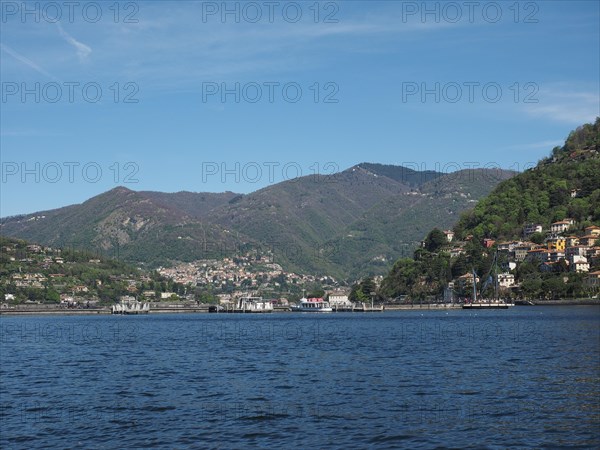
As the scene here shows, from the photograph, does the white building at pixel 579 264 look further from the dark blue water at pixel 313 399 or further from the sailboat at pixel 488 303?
the dark blue water at pixel 313 399

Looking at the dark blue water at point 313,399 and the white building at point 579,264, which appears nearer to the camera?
the dark blue water at point 313,399

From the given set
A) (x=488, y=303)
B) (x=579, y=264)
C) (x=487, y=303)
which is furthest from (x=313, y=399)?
(x=579, y=264)

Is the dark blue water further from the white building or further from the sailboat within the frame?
the white building

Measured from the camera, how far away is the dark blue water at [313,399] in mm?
26312

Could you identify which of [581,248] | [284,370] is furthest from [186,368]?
[581,248]

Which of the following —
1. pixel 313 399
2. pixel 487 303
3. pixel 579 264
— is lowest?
pixel 313 399

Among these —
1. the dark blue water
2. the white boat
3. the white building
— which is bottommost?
the dark blue water

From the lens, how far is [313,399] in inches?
1358

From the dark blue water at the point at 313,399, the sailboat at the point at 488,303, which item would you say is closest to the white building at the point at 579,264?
the sailboat at the point at 488,303

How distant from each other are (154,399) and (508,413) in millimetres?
16524

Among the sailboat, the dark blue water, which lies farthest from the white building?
the dark blue water

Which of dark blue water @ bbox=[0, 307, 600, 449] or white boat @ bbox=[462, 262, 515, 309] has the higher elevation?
white boat @ bbox=[462, 262, 515, 309]

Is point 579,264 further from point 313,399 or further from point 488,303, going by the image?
point 313,399

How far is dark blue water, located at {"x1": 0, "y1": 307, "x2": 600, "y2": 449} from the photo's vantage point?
26.3m
